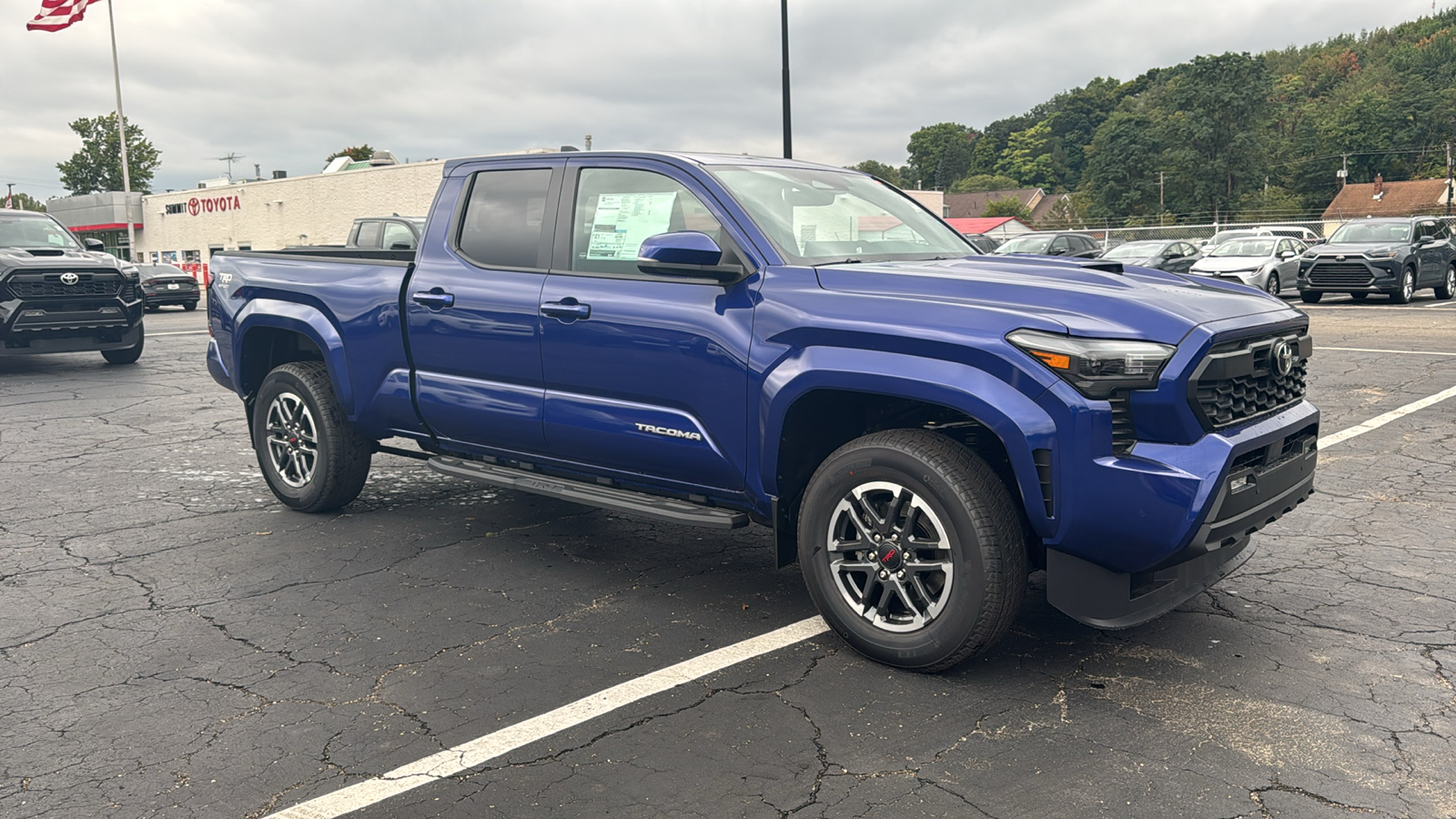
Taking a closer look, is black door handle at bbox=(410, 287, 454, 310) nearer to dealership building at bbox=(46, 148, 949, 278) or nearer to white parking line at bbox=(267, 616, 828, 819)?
white parking line at bbox=(267, 616, 828, 819)

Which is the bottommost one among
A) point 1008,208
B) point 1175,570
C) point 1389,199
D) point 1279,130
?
point 1175,570

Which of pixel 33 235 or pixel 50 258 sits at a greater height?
pixel 33 235

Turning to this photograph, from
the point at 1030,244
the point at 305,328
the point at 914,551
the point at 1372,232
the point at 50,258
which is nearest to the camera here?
the point at 914,551

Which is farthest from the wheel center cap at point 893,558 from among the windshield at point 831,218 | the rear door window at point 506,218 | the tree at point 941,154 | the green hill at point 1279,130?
the tree at point 941,154

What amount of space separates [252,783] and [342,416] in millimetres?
3321

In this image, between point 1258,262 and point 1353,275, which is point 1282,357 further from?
point 1258,262

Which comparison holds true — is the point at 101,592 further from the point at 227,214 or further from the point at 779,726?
the point at 227,214

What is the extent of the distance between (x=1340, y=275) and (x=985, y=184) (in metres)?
140

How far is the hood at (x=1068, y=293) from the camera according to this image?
12.3 ft

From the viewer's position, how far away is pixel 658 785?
3283 mm

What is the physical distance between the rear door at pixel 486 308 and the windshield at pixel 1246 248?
22.6 metres

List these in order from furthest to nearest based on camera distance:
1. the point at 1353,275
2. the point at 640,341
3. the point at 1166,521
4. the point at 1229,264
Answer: the point at 1229,264, the point at 1353,275, the point at 640,341, the point at 1166,521

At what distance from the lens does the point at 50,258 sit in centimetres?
1378

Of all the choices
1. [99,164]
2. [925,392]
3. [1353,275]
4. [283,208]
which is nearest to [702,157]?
[925,392]
